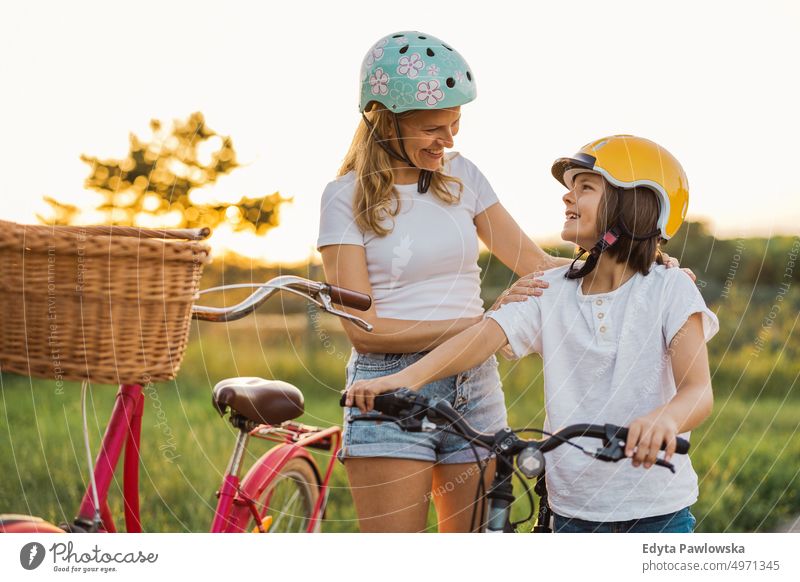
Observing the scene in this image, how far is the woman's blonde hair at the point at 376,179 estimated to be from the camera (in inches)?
123

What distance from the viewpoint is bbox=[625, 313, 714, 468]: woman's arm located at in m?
2.23

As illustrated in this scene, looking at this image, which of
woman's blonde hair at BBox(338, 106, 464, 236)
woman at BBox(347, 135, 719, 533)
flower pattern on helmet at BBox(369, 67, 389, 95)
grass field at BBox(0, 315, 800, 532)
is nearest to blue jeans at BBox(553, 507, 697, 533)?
woman at BBox(347, 135, 719, 533)

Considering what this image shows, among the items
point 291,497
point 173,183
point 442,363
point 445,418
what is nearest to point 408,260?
point 442,363

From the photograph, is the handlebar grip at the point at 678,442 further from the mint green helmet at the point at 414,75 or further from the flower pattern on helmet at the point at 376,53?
the flower pattern on helmet at the point at 376,53

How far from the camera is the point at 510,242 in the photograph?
11.2ft

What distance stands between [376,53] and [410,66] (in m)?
0.20

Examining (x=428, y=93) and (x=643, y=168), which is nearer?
(x=643, y=168)

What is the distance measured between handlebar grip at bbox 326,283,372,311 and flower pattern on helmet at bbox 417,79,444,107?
674 millimetres

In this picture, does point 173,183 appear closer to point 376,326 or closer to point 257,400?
point 257,400

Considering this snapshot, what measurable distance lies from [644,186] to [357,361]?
1047 millimetres

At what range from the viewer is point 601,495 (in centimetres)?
283

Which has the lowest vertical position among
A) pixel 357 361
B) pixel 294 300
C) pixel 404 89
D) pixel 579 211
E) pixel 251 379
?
pixel 294 300
